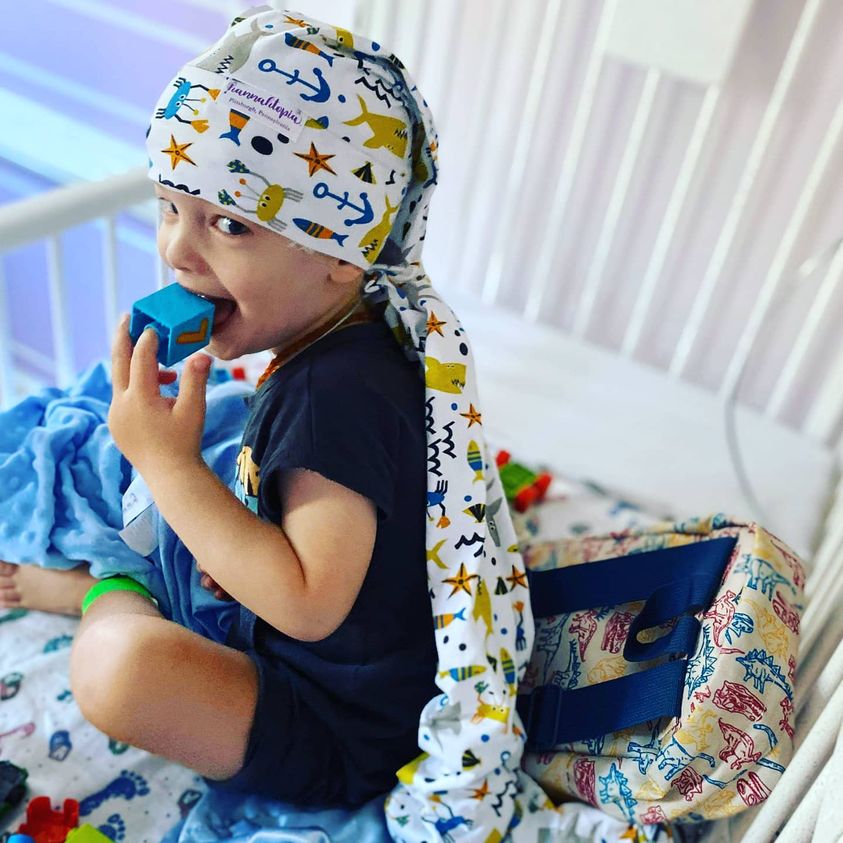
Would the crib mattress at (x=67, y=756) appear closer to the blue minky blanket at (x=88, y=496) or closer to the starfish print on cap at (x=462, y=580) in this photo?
the blue minky blanket at (x=88, y=496)

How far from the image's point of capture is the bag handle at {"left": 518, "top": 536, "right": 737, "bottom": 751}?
815mm

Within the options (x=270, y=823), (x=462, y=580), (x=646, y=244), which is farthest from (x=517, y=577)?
(x=646, y=244)

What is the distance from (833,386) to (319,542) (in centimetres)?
94

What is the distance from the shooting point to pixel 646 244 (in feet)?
4.70

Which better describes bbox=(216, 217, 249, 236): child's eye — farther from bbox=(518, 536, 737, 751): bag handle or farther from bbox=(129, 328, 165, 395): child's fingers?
bbox=(518, 536, 737, 751): bag handle

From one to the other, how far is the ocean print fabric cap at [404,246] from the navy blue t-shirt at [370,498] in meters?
0.03

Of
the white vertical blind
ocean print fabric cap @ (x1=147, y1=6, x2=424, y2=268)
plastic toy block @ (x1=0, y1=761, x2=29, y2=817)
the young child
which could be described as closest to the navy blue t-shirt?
the young child

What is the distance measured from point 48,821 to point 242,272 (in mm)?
503

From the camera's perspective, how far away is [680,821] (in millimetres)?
812

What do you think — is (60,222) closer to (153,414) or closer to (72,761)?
(153,414)

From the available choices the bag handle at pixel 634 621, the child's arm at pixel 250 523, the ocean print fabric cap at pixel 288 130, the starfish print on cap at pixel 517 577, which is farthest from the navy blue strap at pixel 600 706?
the ocean print fabric cap at pixel 288 130

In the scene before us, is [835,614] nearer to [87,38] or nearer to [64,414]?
[64,414]

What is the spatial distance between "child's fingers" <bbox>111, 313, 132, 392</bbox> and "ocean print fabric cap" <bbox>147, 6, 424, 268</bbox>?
0.15m

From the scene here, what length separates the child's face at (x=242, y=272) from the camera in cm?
76
